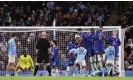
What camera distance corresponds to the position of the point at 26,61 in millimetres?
16781

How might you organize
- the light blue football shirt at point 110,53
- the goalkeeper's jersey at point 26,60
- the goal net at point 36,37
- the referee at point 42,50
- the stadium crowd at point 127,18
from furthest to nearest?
the stadium crowd at point 127,18, the goal net at point 36,37, the light blue football shirt at point 110,53, the goalkeeper's jersey at point 26,60, the referee at point 42,50

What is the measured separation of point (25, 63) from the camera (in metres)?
16.8

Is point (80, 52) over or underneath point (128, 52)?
over

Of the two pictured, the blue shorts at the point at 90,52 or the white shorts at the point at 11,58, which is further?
the blue shorts at the point at 90,52

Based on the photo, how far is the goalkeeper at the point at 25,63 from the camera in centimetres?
1675

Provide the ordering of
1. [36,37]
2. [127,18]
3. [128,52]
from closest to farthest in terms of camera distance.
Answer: [36,37], [128,52], [127,18]

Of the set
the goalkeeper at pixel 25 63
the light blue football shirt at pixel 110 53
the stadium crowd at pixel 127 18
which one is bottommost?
the goalkeeper at pixel 25 63

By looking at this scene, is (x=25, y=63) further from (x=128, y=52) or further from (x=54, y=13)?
(x=54, y=13)

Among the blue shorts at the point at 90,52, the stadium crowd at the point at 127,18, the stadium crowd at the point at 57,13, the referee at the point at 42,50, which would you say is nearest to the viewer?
the referee at the point at 42,50

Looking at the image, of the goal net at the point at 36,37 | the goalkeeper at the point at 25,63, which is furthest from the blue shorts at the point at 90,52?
the goalkeeper at the point at 25,63

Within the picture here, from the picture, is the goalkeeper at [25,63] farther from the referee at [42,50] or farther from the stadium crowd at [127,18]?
the stadium crowd at [127,18]

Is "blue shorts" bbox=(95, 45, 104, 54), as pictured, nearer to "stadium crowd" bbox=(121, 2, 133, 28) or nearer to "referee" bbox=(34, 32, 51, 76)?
"referee" bbox=(34, 32, 51, 76)

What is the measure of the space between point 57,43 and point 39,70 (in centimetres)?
129

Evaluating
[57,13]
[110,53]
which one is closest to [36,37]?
[110,53]
